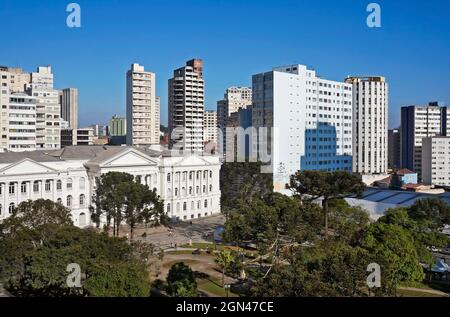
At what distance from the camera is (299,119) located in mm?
56625

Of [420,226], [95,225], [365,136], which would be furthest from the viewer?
[365,136]

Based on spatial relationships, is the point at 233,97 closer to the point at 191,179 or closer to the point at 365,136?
the point at 365,136

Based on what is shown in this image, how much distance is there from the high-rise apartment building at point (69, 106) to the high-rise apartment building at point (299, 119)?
47.2 metres

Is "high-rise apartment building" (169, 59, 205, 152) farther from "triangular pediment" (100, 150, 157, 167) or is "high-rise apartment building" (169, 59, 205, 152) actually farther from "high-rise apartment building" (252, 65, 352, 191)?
"triangular pediment" (100, 150, 157, 167)

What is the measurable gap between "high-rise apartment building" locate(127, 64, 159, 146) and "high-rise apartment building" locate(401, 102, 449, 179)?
47.1 m

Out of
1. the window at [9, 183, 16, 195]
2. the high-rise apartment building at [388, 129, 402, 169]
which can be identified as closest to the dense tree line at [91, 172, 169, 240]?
the window at [9, 183, 16, 195]

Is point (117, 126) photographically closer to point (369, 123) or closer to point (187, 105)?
point (187, 105)

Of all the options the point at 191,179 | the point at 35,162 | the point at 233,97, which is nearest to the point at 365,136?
the point at 233,97

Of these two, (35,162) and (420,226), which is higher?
(35,162)

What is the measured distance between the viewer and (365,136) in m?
73.4

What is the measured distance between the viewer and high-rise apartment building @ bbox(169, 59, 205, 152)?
68.2 m

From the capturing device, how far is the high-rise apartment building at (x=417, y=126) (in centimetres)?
8544
